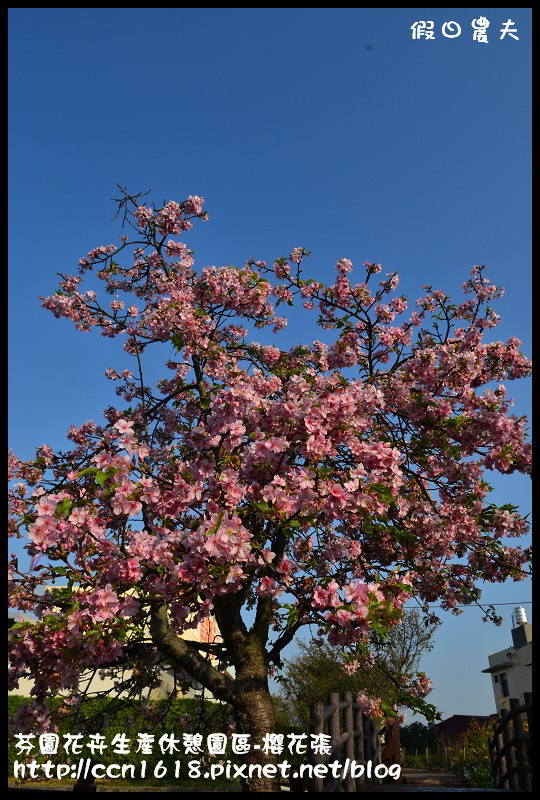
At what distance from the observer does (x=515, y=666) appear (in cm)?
3647

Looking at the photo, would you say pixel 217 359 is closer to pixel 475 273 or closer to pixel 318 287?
pixel 318 287

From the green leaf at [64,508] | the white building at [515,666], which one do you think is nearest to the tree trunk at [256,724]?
the green leaf at [64,508]

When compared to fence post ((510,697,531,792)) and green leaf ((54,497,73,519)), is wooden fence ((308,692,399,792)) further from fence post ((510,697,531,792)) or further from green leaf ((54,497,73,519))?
green leaf ((54,497,73,519))

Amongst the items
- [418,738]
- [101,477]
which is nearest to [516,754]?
[101,477]

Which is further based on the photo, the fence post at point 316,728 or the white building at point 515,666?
the white building at point 515,666

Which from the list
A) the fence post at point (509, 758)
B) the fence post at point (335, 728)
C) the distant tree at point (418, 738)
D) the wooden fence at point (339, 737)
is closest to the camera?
the wooden fence at point (339, 737)

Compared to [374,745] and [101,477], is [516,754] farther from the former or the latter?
[101,477]

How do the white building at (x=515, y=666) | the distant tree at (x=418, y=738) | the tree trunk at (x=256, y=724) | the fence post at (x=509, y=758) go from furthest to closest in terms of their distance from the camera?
the distant tree at (x=418, y=738) → the white building at (x=515, y=666) → the fence post at (x=509, y=758) → the tree trunk at (x=256, y=724)

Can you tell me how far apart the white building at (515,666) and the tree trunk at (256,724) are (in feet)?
105

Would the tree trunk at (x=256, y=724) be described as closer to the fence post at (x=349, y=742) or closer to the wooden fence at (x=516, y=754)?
the fence post at (x=349, y=742)

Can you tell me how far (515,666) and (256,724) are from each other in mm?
34990

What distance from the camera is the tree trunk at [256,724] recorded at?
7.20 metres

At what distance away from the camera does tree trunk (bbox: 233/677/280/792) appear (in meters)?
7.20

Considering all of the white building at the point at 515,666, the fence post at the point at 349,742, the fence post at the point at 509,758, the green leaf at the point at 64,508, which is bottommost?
the white building at the point at 515,666
